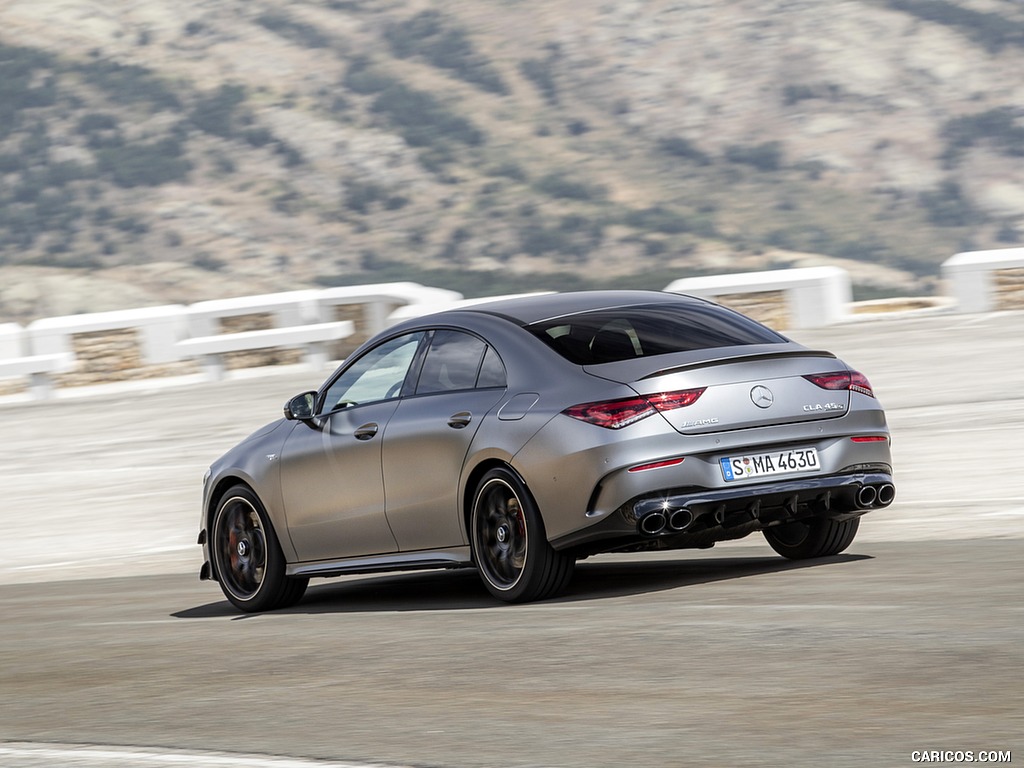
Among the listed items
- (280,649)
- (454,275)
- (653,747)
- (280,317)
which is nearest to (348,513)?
(280,649)

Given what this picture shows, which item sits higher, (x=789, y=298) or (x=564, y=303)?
(x=564, y=303)

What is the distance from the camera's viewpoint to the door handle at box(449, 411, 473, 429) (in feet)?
28.4

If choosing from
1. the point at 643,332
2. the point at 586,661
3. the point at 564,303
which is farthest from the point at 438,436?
the point at 586,661

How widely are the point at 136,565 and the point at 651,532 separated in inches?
316

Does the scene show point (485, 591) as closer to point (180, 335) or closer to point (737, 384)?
point (737, 384)

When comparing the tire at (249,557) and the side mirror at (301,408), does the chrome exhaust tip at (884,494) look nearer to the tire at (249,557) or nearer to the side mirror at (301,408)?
the side mirror at (301,408)

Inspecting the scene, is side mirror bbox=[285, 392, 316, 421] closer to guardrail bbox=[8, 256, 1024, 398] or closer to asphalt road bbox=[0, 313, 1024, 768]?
asphalt road bbox=[0, 313, 1024, 768]

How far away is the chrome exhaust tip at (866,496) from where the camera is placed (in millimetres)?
8573

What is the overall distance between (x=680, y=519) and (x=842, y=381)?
1.19m

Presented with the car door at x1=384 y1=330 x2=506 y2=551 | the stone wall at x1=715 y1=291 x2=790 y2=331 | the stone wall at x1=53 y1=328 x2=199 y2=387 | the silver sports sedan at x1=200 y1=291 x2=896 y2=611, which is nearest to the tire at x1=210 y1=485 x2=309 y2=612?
the silver sports sedan at x1=200 y1=291 x2=896 y2=611

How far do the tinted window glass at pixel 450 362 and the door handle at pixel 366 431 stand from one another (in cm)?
32

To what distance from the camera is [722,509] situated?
8.11 m

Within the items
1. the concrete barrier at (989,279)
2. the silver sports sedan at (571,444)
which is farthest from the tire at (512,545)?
the concrete barrier at (989,279)

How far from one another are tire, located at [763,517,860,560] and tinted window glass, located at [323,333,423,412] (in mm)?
2046
